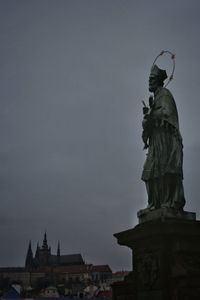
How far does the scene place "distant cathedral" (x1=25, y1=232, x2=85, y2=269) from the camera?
179 metres

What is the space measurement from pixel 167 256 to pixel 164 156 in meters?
1.94

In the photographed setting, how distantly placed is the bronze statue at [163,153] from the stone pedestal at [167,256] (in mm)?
577

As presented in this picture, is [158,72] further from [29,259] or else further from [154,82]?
[29,259]

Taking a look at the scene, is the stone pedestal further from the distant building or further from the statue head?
the distant building

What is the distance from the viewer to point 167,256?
7.93m

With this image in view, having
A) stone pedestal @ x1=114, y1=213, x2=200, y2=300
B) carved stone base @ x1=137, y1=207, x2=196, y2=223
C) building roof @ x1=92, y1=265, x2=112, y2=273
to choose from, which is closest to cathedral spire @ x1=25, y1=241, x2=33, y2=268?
building roof @ x1=92, y1=265, x2=112, y2=273

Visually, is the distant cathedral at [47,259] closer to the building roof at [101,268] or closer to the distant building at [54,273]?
the distant building at [54,273]

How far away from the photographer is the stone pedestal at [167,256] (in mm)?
7625

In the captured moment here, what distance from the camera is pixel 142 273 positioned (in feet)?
27.6

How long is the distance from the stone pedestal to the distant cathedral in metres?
171

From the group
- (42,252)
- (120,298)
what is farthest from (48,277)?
(120,298)

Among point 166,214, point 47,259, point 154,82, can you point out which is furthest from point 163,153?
point 47,259

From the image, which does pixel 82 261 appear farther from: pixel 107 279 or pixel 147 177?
pixel 147 177

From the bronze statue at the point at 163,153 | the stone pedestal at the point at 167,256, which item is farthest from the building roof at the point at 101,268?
the stone pedestal at the point at 167,256
